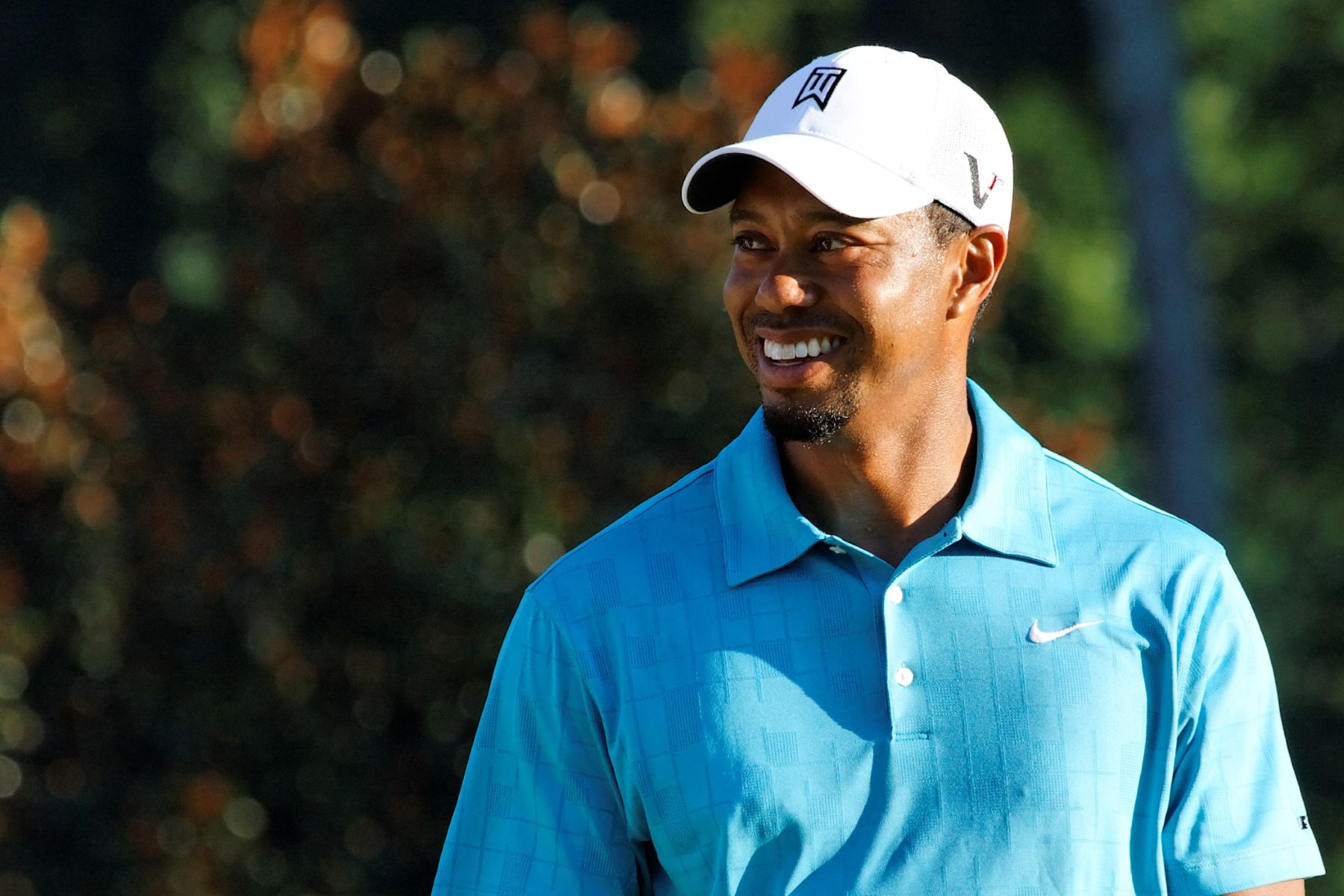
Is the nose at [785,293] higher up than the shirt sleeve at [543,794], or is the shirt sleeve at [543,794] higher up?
the nose at [785,293]

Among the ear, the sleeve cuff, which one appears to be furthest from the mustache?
the sleeve cuff

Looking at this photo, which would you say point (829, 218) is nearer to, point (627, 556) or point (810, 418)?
point (810, 418)

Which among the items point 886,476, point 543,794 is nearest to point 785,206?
point 886,476

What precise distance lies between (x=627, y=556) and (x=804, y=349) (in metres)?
0.38

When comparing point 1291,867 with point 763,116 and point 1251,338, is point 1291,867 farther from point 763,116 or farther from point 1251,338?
point 1251,338

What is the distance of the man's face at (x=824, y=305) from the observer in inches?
104

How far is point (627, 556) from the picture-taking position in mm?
2598

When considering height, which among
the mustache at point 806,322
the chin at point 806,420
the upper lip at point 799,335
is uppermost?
the mustache at point 806,322

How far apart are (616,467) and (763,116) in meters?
2.79

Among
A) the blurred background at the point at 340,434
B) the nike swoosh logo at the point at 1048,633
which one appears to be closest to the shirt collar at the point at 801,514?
the nike swoosh logo at the point at 1048,633

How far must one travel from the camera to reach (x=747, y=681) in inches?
97.7

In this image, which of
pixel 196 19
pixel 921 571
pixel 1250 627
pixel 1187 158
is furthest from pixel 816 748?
pixel 196 19

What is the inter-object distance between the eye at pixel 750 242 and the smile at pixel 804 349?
15 centimetres

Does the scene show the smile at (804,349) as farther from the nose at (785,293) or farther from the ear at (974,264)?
the ear at (974,264)
